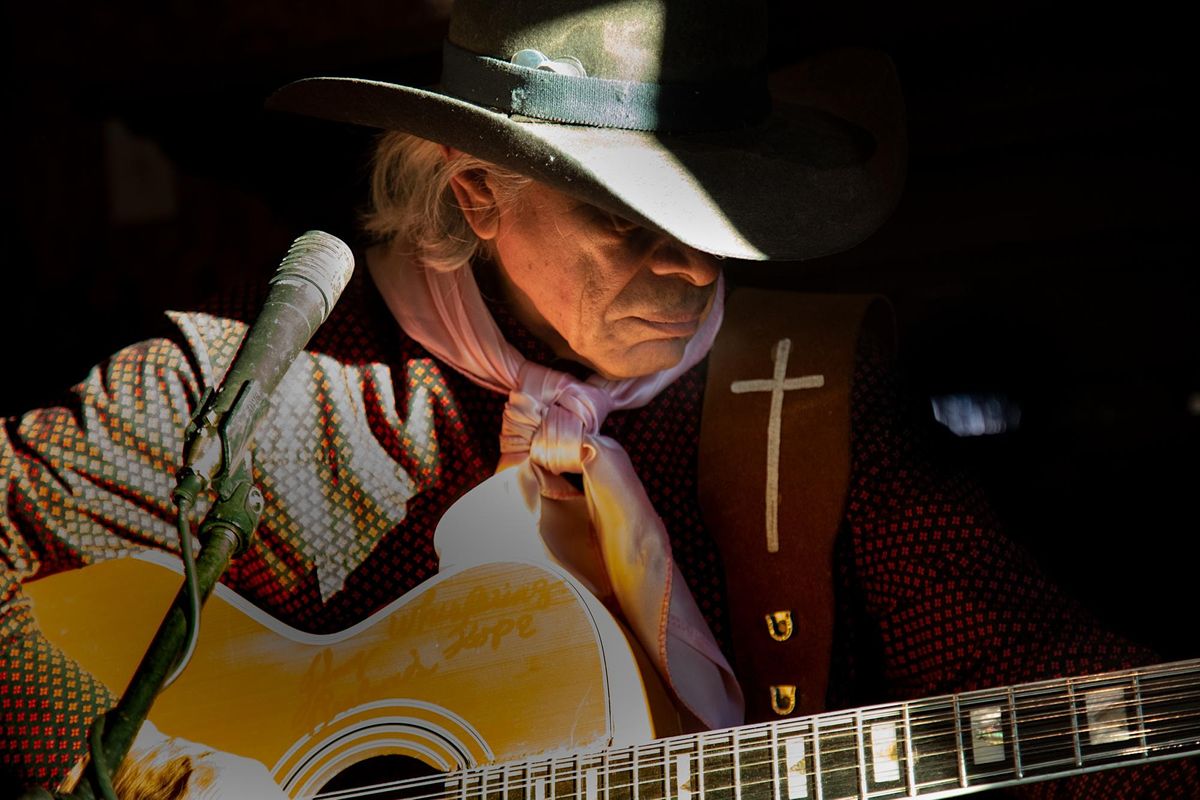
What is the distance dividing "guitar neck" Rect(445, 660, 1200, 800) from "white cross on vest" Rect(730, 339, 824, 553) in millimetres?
263

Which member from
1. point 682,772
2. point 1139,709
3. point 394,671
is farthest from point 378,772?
point 1139,709

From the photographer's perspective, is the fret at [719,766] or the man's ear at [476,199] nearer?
the fret at [719,766]

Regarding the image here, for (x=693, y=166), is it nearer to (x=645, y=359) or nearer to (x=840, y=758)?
(x=645, y=359)

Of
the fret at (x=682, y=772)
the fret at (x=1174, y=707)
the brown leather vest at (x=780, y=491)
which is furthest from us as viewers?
the brown leather vest at (x=780, y=491)

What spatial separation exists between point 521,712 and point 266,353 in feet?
2.07

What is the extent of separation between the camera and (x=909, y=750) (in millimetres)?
1595

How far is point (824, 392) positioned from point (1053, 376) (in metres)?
0.56

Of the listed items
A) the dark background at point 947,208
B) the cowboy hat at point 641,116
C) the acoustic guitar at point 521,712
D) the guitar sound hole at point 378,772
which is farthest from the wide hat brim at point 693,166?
the guitar sound hole at point 378,772

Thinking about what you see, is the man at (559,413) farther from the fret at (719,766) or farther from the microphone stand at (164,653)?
the microphone stand at (164,653)

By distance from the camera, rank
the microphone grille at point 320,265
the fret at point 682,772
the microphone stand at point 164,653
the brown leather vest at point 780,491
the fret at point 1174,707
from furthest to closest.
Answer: the brown leather vest at point 780,491
the fret at point 682,772
the fret at point 1174,707
the microphone grille at point 320,265
the microphone stand at point 164,653

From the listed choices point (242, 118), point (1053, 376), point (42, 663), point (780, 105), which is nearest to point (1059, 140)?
point (1053, 376)

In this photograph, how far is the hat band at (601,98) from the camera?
1582mm

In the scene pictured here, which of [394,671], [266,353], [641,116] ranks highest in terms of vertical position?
[641,116]

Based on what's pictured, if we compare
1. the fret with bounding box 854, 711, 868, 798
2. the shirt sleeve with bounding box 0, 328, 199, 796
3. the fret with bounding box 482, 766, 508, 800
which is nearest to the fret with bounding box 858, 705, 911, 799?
the fret with bounding box 854, 711, 868, 798
